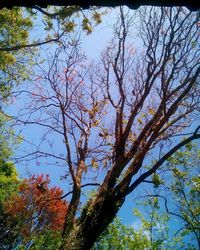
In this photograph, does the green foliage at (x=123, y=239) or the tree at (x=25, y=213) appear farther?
the tree at (x=25, y=213)

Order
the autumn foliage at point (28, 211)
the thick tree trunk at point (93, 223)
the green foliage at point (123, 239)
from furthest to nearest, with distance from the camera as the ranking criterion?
the autumn foliage at point (28, 211)
the green foliage at point (123, 239)
the thick tree trunk at point (93, 223)

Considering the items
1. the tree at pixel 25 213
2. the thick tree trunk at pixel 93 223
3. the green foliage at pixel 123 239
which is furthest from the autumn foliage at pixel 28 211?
the thick tree trunk at pixel 93 223

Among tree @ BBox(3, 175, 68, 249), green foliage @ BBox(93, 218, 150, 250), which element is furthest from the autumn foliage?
green foliage @ BBox(93, 218, 150, 250)

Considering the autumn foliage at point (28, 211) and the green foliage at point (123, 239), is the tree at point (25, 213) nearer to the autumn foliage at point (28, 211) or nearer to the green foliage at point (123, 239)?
the autumn foliage at point (28, 211)

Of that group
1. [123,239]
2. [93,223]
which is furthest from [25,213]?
[93,223]

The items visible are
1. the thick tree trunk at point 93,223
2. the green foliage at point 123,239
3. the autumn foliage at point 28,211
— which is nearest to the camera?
the thick tree trunk at point 93,223

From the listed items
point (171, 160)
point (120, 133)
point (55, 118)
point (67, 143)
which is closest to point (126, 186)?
point (120, 133)

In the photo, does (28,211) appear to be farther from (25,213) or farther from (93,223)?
(93,223)

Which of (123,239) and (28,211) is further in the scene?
(28,211)

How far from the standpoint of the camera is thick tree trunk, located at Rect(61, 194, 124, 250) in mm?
7406

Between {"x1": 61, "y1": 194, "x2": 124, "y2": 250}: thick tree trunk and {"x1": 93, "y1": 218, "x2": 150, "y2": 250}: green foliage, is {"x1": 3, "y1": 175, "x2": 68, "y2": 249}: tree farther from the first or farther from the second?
{"x1": 61, "y1": 194, "x2": 124, "y2": 250}: thick tree trunk

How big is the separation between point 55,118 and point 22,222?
52.0ft

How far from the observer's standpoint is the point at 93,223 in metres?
7.62

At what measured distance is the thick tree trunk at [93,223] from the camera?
7.41m
